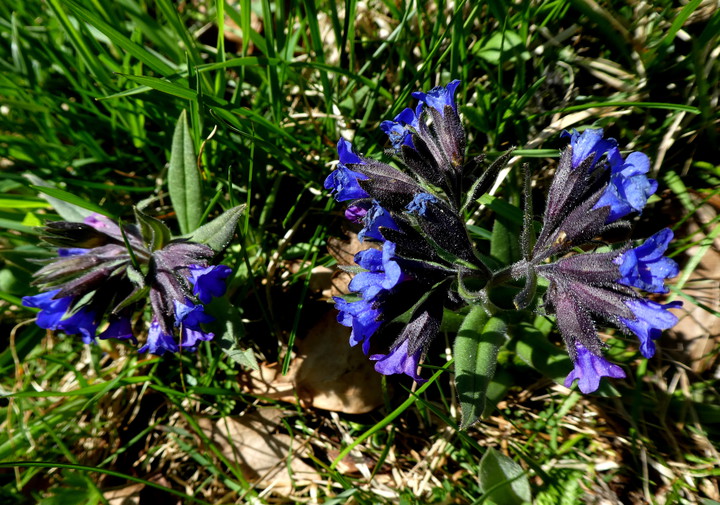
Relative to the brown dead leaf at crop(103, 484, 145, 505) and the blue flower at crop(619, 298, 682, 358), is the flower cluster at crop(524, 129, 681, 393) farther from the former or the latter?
the brown dead leaf at crop(103, 484, 145, 505)

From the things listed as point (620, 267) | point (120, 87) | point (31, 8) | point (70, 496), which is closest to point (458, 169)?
point (620, 267)

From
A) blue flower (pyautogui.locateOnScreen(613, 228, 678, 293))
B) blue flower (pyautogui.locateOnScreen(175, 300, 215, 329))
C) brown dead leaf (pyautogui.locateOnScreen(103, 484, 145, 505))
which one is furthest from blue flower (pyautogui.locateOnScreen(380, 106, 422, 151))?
brown dead leaf (pyautogui.locateOnScreen(103, 484, 145, 505))

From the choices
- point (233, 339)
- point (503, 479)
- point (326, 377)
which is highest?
point (233, 339)

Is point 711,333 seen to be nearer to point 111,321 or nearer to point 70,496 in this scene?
point 111,321

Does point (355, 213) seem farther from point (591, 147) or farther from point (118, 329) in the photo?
point (118, 329)

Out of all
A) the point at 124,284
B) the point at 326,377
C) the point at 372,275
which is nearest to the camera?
the point at 372,275

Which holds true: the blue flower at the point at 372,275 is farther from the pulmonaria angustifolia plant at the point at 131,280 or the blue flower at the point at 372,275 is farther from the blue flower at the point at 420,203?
the pulmonaria angustifolia plant at the point at 131,280

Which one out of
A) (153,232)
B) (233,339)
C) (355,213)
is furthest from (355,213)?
(153,232)
